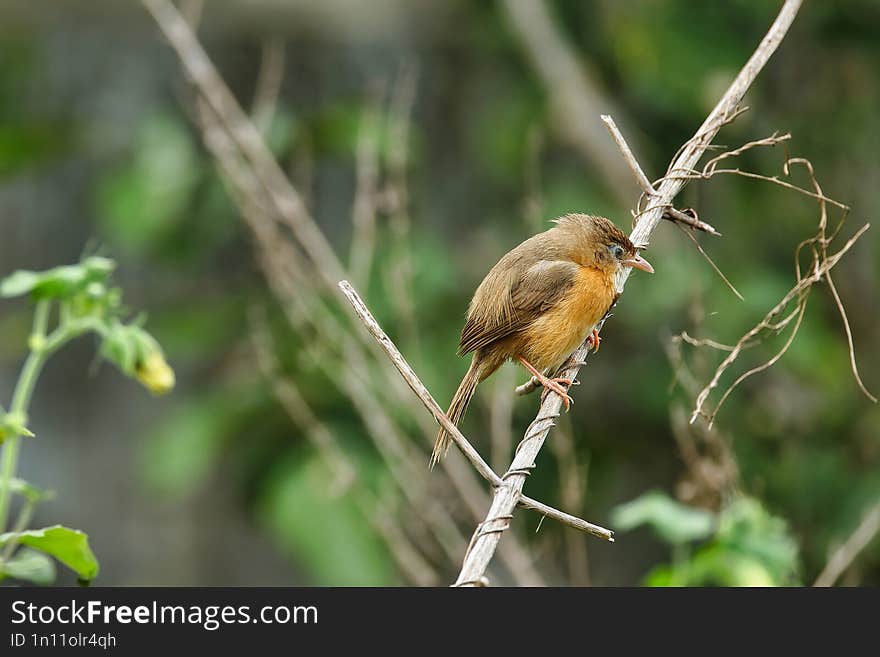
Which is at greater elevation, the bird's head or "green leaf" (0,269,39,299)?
the bird's head

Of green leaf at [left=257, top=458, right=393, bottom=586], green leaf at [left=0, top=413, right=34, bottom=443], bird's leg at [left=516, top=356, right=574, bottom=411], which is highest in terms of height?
green leaf at [left=257, top=458, right=393, bottom=586]

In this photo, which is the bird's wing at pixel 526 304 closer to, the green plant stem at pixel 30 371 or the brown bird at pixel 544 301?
the brown bird at pixel 544 301

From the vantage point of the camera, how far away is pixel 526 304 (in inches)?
118

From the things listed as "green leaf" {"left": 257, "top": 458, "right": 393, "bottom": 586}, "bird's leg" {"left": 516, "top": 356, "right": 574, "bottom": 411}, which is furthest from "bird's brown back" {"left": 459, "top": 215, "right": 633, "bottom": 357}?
"green leaf" {"left": 257, "top": 458, "right": 393, "bottom": 586}

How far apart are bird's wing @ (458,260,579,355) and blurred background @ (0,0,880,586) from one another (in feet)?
3.86

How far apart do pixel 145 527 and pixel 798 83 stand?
4080 millimetres

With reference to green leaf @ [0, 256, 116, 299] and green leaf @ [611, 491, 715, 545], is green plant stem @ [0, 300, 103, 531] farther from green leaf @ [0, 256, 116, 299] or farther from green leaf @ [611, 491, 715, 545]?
green leaf @ [611, 491, 715, 545]

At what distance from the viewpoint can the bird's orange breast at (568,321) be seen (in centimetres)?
292

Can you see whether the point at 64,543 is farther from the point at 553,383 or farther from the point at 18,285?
the point at 553,383

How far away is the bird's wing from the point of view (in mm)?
2979

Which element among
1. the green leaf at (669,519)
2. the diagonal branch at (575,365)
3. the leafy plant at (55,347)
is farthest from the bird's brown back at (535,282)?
the leafy plant at (55,347)

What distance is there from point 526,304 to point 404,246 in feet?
5.14

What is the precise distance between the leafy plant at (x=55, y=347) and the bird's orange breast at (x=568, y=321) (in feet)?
3.41

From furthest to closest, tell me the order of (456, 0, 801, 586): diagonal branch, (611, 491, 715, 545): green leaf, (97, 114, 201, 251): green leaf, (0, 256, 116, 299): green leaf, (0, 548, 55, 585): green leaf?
(97, 114, 201, 251): green leaf → (611, 491, 715, 545): green leaf → (0, 256, 116, 299): green leaf → (0, 548, 55, 585): green leaf → (456, 0, 801, 586): diagonal branch
